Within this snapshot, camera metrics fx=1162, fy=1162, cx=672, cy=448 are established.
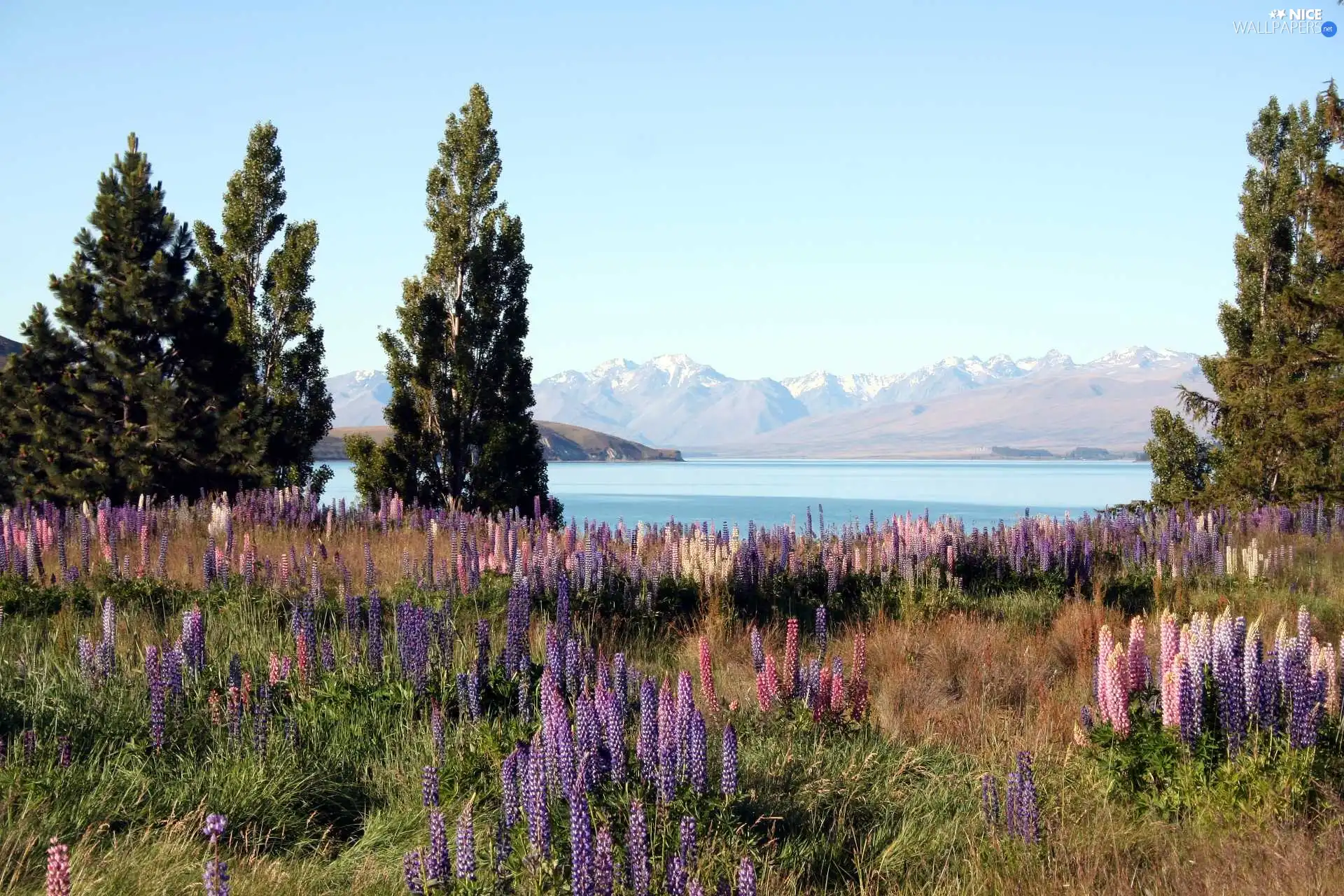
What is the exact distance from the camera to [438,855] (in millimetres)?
3758

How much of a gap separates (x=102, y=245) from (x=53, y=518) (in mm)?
9840

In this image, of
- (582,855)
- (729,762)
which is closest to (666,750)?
(729,762)

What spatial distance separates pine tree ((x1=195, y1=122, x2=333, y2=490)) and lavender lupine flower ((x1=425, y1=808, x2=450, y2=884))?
22.8m

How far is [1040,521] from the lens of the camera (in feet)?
51.3

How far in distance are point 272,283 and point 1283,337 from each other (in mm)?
22492

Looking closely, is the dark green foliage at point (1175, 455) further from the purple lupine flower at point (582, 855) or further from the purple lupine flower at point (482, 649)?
the purple lupine flower at point (582, 855)

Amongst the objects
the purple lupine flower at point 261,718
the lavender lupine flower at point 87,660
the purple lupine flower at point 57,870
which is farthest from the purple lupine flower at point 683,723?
the lavender lupine flower at point 87,660

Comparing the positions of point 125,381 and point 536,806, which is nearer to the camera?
point 536,806

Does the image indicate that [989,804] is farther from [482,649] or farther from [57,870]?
[57,870]

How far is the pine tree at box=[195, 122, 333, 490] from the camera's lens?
84.9 feet

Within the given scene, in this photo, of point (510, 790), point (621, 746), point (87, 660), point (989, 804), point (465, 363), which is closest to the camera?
point (510, 790)

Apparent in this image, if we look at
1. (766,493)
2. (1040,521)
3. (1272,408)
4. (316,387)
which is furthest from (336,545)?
(766,493)

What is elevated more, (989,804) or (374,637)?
(374,637)

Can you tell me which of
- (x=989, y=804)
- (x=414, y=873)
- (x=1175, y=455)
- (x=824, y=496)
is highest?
(x=1175, y=455)
